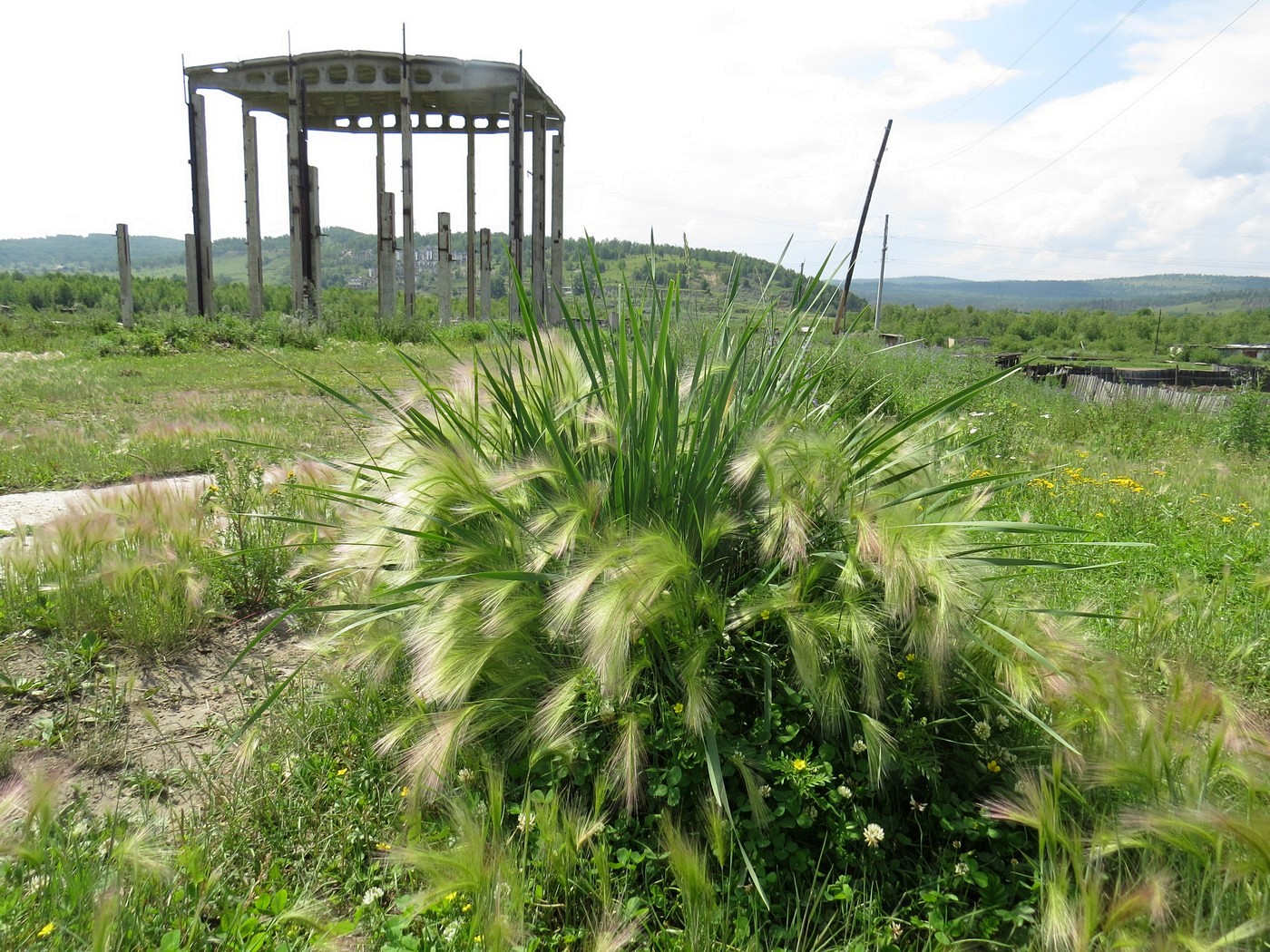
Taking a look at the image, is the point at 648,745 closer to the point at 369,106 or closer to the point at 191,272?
the point at 191,272

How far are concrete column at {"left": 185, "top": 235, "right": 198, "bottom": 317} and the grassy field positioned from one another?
13713mm

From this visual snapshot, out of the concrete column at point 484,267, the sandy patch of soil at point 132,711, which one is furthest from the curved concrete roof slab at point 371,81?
the sandy patch of soil at point 132,711

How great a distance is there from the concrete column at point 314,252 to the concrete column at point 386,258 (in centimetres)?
113

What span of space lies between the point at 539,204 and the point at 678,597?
46.5ft

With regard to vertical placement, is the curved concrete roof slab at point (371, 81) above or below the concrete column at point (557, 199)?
above

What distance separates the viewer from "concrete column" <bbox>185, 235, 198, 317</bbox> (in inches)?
567

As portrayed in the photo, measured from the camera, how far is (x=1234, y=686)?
2.69 m

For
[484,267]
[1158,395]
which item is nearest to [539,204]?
[484,267]

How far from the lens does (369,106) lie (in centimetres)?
1622

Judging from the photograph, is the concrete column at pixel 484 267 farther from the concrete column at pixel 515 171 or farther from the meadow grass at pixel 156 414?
the meadow grass at pixel 156 414

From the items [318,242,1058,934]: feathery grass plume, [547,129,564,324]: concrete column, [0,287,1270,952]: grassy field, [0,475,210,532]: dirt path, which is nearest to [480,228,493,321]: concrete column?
[547,129,564,324]: concrete column

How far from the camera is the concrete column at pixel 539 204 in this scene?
14.8 m

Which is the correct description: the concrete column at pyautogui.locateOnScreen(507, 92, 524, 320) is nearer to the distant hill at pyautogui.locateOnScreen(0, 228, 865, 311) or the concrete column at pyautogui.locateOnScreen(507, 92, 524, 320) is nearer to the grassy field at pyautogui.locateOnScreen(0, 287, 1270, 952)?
the distant hill at pyautogui.locateOnScreen(0, 228, 865, 311)

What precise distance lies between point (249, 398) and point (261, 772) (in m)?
6.36
